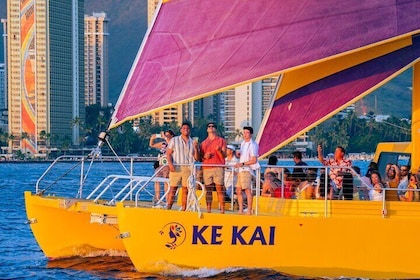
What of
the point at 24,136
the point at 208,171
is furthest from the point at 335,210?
the point at 24,136

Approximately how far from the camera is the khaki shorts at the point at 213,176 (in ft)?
60.7

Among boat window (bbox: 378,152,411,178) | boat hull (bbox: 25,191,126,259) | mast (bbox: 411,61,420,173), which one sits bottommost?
boat hull (bbox: 25,191,126,259)

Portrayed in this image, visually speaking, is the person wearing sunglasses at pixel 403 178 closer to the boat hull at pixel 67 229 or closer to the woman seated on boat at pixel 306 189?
the woman seated on boat at pixel 306 189

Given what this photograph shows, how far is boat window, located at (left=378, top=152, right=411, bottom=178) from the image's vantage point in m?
20.7

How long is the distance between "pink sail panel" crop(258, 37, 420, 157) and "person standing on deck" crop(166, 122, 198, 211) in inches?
123

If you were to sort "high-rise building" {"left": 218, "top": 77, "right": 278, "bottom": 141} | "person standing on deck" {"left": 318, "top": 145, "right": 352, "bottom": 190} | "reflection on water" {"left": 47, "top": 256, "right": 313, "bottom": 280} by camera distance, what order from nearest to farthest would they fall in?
"reflection on water" {"left": 47, "top": 256, "right": 313, "bottom": 280}
"person standing on deck" {"left": 318, "top": 145, "right": 352, "bottom": 190}
"high-rise building" {"left": 218, "top": 77, "right": 278, "bottom": 141}

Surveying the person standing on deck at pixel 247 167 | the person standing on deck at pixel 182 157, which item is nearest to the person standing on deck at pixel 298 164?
the person standing on deck at pixel 247 167

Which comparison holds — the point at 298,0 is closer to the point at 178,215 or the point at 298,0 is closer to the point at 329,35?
the point at 329,35

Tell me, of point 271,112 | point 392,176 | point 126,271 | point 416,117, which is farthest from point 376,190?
point 126,271

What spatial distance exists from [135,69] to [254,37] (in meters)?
1.91

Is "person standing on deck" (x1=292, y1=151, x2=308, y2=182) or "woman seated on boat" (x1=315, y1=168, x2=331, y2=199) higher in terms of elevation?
"person standing on deck" (x1=292, y1=151, x2=308, y2=182)

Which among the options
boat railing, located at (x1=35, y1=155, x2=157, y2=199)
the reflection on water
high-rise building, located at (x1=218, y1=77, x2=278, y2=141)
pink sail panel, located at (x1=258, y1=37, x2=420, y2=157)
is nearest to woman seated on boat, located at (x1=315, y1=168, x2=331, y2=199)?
the reflection on water

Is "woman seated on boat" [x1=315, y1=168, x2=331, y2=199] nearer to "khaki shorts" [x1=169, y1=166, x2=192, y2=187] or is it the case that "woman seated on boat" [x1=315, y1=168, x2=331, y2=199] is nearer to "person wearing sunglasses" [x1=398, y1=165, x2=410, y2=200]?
"person wearing sunglasses" [x1=398, y1=165, x2=410, y2=200]

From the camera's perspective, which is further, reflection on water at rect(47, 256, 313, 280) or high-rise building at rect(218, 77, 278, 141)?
high-rise building at rect(218, 77, 278, 141)
